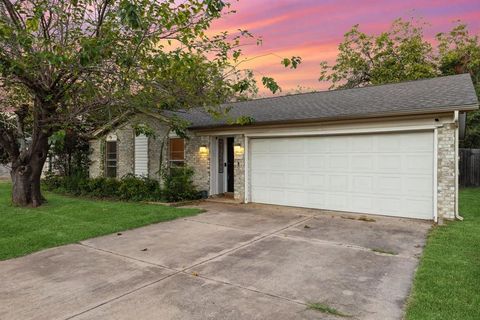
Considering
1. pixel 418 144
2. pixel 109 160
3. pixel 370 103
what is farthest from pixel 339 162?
pixel 109 160

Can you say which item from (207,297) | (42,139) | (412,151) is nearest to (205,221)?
(207,297)

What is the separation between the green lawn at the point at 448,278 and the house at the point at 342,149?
1612mm

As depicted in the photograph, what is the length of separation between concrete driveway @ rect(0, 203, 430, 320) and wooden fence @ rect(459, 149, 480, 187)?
10990 millimetres

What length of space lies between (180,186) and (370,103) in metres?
6.72

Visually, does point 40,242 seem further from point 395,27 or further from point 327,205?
point 395,27

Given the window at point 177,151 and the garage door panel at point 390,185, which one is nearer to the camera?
the garage door panel at point 390,185

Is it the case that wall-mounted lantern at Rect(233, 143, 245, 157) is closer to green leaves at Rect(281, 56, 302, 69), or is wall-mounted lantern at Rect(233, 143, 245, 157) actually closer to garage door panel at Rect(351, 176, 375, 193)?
garage door panel at Rect(351, 176, 375, 193)

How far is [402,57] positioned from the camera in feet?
67.8

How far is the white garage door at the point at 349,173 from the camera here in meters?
8.12

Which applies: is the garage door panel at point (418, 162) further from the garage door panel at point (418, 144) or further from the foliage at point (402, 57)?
the foliage at point (402, 57)

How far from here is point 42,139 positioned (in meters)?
10.3

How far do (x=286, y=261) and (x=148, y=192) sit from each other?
803 centimetres

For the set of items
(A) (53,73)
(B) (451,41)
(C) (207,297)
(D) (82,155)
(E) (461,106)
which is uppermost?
(B) (451,41)

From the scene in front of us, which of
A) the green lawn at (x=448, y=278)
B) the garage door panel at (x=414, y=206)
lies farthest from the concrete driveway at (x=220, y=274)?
the garage door panel at (x=414, y=206)
